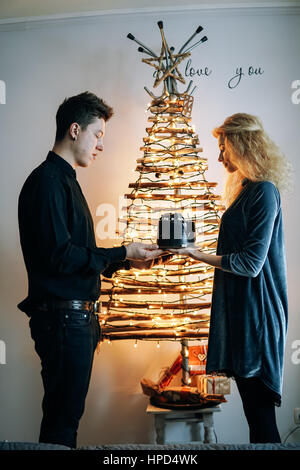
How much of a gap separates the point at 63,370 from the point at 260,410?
67 centimetres

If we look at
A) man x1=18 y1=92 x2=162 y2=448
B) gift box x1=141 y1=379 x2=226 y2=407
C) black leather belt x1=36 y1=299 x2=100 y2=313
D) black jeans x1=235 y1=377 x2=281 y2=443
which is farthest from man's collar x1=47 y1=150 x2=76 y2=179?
gift box x1=141 y1=379 x2=226 y2=407

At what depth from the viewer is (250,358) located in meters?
1.58

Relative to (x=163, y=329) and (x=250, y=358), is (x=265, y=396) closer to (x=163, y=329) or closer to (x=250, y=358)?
(x=250, y=358)

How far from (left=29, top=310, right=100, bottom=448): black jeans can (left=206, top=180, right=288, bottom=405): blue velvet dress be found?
0.47 metres

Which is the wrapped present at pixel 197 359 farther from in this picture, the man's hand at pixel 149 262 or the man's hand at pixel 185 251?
the man's hand at pixel 185 251

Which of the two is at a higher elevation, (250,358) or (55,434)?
(250,358)

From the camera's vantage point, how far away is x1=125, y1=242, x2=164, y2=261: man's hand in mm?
1763

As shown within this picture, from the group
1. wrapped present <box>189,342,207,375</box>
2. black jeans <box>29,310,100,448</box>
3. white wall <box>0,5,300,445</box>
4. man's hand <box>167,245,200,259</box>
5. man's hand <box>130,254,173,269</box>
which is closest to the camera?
black jeans <box>29,310,100,448</box>

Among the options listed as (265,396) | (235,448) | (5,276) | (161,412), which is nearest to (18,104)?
(5,276)

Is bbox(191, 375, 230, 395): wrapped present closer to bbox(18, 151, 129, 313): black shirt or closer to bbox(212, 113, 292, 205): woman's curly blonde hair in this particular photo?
bbox(18, 151, 129, 313): black shirt

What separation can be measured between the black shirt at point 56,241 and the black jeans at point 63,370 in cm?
9

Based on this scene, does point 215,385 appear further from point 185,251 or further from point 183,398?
point 185,251

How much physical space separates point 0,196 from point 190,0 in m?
1.55
